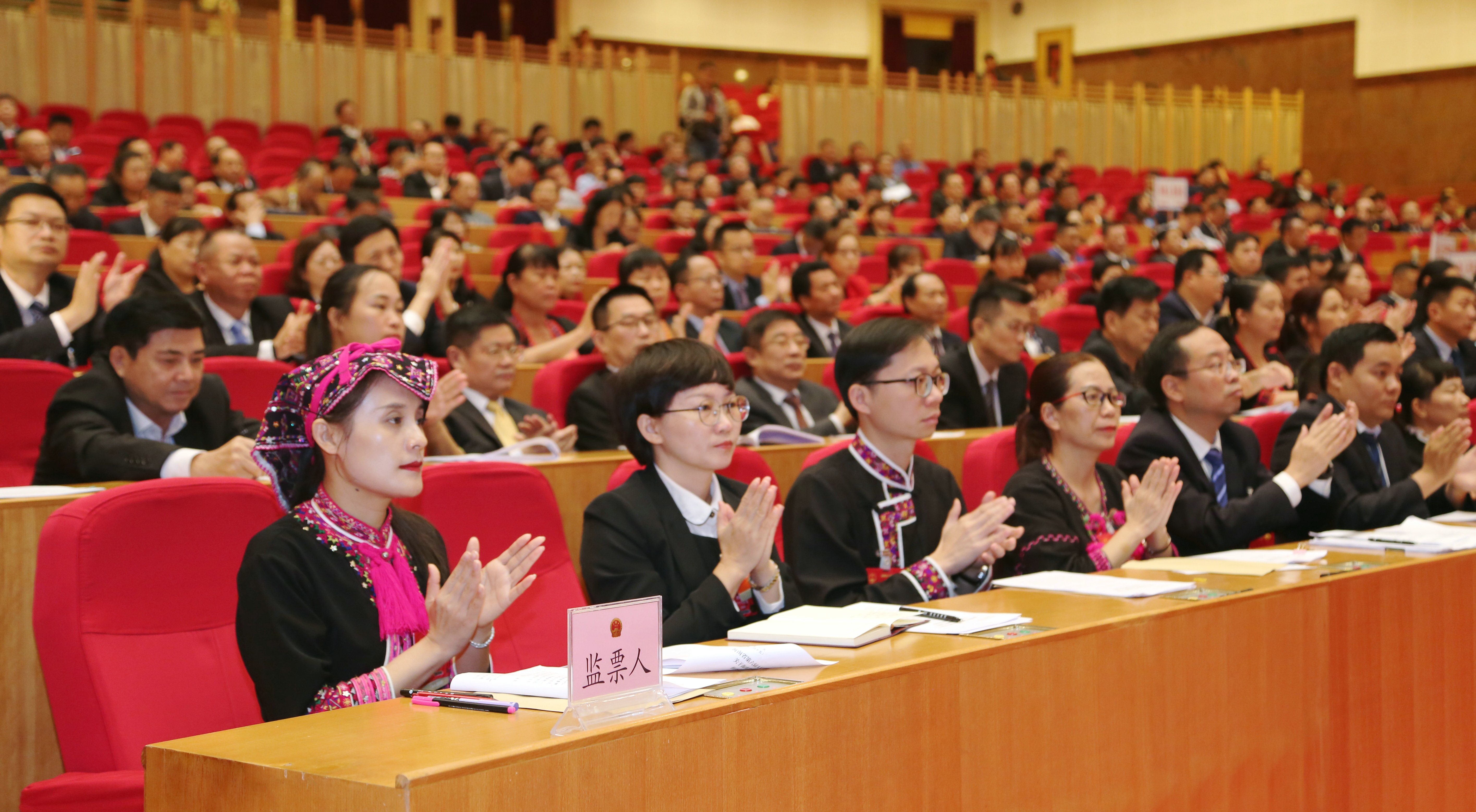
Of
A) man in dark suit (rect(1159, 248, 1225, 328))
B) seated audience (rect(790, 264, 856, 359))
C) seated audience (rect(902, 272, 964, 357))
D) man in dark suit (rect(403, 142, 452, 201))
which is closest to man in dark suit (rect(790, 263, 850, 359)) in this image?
seated audience (rect(790, 264, 856, 359))

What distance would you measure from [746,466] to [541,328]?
7.41ft

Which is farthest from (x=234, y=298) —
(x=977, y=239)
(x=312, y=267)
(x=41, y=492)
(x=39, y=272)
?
(x=977, y=239)

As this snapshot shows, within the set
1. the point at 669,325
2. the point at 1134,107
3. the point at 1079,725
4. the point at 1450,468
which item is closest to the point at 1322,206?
the point at 1134,107

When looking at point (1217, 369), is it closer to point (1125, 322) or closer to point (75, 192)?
point (1125, 322)

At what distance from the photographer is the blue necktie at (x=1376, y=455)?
9.98 ft

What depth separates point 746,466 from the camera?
252cm

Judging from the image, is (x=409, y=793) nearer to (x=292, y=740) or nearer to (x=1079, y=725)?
(x=292, y=740)

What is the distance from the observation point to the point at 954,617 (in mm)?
1712

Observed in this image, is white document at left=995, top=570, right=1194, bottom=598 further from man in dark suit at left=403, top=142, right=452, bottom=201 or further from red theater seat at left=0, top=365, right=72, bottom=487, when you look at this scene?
man in dark suit at left=403, top=142, right=452, bottom=201

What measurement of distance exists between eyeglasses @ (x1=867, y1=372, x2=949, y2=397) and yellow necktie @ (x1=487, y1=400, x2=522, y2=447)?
1.27 metres

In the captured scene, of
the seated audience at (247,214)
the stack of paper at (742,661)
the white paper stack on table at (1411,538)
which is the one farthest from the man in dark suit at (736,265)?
the stack of paper at (742,661)

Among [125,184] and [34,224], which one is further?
[125,184]

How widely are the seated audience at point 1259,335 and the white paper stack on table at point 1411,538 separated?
1667 millimetres

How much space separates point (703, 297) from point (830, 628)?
11.2 ft
